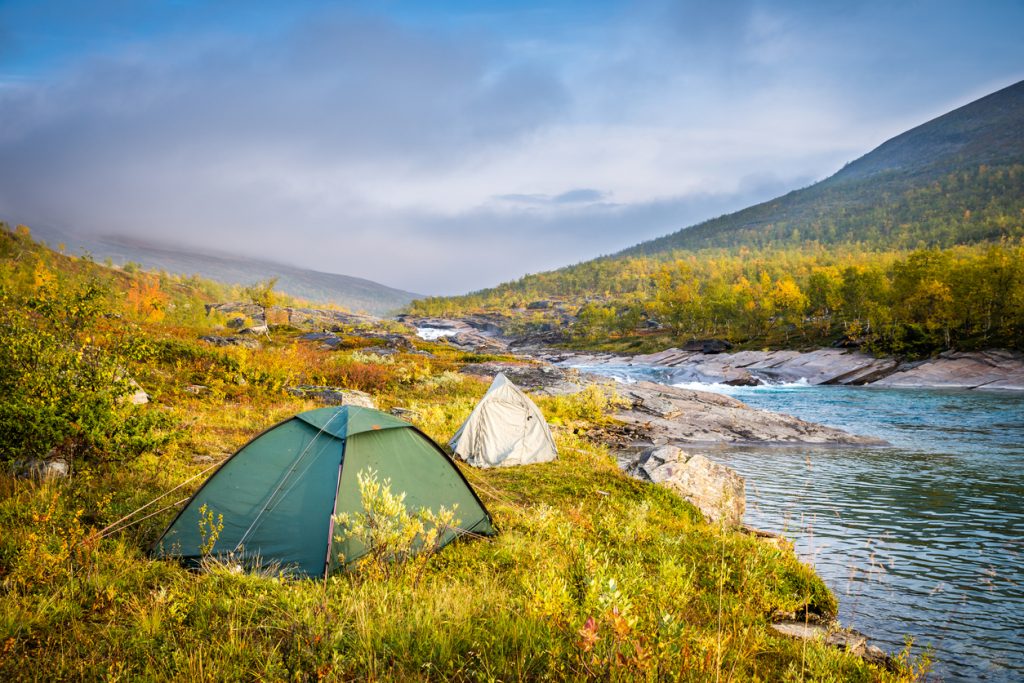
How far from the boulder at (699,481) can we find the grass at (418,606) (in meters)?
2.24

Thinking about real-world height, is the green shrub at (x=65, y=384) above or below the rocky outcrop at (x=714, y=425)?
above

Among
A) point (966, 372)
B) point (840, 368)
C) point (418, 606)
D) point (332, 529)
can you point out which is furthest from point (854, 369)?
point (418, 606)

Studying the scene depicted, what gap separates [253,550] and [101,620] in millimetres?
2316

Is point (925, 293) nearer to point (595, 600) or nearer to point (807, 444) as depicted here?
point (807, 444)

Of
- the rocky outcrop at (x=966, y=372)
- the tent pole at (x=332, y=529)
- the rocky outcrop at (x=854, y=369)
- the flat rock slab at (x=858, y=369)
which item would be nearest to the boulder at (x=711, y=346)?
the rocky outcrop at (x=854, y=369)

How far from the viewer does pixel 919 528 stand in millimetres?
13117

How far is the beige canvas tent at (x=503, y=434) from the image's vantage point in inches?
606

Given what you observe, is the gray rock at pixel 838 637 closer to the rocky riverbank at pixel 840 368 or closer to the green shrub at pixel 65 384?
the green shrub at pixel 65 384

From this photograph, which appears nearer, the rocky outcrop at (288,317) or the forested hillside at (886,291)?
the forested hillside at (886,291)

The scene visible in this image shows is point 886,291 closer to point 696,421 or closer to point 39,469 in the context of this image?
point 696,421

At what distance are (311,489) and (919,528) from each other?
592 inches

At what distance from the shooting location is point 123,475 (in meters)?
9.59

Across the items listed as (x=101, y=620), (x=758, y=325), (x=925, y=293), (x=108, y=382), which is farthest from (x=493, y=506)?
(x=758, y=325)

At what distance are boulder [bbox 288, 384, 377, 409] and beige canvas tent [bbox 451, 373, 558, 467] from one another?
7.65m
